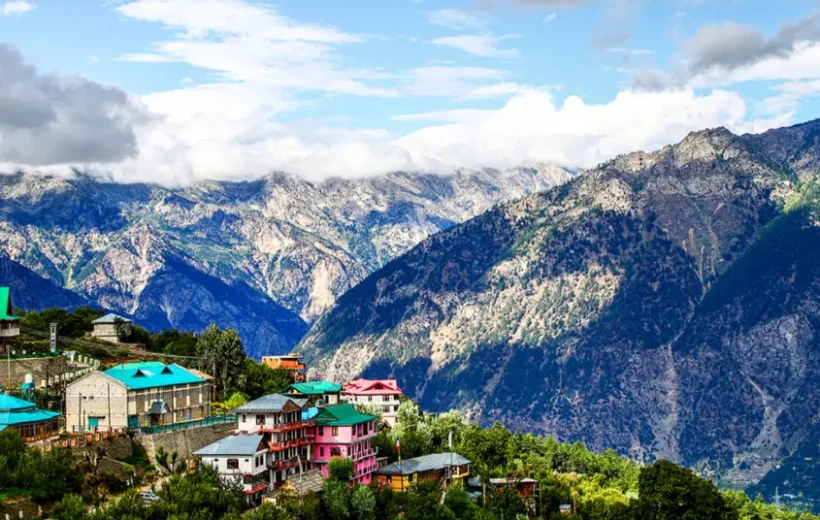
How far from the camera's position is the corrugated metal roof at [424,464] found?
165 m

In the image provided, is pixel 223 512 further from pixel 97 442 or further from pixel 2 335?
pixel 2 335

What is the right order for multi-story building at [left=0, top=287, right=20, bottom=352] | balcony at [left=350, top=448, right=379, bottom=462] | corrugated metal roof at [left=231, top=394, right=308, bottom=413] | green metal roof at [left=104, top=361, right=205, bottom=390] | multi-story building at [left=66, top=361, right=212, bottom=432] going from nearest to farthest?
multi-story building at [left=66, top=361, right=212, bottom=432] → corrugated metal roof at [left=231, top=394, right=308, bottom=413] → green metal roof at [left=104, top=361, right=205, bottom=390] → balcony at [left=350, top=448, right=379, bottom=462] → multi-story building at [left=0, top=287, right=20, bottom=352]

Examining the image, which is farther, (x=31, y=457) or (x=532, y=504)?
(x=532, y=504)

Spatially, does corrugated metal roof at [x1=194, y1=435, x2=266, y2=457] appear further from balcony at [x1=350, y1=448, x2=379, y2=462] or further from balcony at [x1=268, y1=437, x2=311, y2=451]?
balcony at [x1=350, y1=448, x2=379, y2=462]

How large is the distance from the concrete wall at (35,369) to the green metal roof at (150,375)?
1021 centimetres

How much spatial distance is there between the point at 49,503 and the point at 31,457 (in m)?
5.41

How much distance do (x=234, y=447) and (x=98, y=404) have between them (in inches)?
766

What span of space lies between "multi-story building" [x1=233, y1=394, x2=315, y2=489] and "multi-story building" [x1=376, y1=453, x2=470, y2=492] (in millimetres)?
13346

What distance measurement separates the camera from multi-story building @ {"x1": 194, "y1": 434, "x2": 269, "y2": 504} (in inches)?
5487

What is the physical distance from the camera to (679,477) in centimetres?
17112

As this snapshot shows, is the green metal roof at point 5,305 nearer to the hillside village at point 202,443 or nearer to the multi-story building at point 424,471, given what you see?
the hillside village at point 202,443

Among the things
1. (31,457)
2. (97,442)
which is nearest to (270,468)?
(97,442)

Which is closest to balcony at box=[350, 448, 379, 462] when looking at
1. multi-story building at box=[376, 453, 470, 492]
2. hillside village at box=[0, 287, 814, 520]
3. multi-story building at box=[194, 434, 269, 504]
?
hillside village at box=[0, 287, 814, 520]

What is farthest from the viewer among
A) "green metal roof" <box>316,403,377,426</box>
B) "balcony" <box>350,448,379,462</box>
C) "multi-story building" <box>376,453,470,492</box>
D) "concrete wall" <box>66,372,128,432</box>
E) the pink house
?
"multi-story building" <box>376,453,470,492</box>
